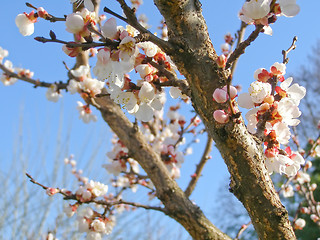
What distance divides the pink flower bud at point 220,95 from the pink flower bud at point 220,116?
0.03 meters

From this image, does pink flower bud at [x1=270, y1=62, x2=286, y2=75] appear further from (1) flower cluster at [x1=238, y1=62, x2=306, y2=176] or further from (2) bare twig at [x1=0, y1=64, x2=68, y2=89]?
(2) bare twig at [x1=0, y1=64, x2=68, y2=89]

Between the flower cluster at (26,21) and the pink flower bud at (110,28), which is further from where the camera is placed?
the flower cluster at (26,21)

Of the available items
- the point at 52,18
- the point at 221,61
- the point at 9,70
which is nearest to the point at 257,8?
the point at 221,61

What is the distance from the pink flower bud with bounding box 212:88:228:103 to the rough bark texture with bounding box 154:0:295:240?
5 cm

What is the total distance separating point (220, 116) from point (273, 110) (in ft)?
0.55

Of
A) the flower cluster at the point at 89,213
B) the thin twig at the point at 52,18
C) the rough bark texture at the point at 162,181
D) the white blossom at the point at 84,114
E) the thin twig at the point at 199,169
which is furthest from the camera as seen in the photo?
the white blossom at the point at 84,114

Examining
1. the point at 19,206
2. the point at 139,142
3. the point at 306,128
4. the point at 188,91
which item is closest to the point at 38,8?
the point at 188,91

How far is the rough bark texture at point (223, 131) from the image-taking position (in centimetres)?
76

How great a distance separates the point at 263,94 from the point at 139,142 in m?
0.98

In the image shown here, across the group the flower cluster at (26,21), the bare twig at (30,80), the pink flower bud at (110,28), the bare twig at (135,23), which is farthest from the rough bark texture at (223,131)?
the bare twig at (30,80)

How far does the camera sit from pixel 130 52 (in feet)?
2.54

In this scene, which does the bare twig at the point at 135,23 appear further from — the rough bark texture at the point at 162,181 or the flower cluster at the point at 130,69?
the rough bark texture at the point at 162,181

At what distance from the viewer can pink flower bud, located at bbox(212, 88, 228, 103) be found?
72 centimetres

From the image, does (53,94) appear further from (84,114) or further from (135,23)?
(135,23)
